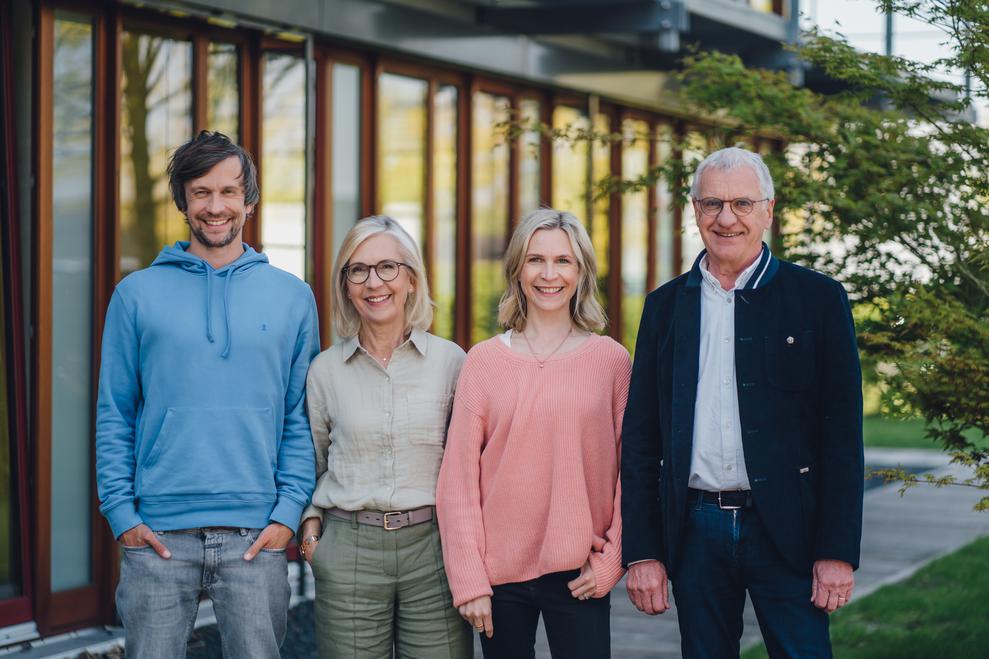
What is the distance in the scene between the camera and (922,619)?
23.2 ft

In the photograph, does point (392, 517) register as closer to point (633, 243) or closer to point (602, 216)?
point (602, 216)

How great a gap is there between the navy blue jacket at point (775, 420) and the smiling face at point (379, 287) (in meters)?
0.74

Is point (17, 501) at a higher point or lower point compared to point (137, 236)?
lower

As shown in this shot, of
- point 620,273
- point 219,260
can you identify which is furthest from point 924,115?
point 620,273

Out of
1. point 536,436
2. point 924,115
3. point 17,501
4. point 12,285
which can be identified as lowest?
point 17,501

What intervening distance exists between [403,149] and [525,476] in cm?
528

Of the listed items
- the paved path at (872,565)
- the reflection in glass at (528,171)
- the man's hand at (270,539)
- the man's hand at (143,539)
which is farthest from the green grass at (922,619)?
the reflection in glass at (528,171)

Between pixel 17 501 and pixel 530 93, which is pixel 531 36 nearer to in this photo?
pixel 530 93

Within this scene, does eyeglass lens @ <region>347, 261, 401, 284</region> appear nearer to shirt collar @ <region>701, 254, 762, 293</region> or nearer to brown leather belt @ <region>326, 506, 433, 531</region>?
brown leather belt @ <region>326, 506, 433, 531</region>

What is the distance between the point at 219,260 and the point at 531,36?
6100mm

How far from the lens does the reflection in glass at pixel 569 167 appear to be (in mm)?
10203

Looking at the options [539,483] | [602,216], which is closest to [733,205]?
[539,483]

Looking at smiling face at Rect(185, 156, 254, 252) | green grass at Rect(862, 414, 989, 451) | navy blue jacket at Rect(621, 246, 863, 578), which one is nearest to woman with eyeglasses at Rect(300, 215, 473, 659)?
smiling face at Rect(185, 156, 254, 252)

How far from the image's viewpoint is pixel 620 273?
443 inches
